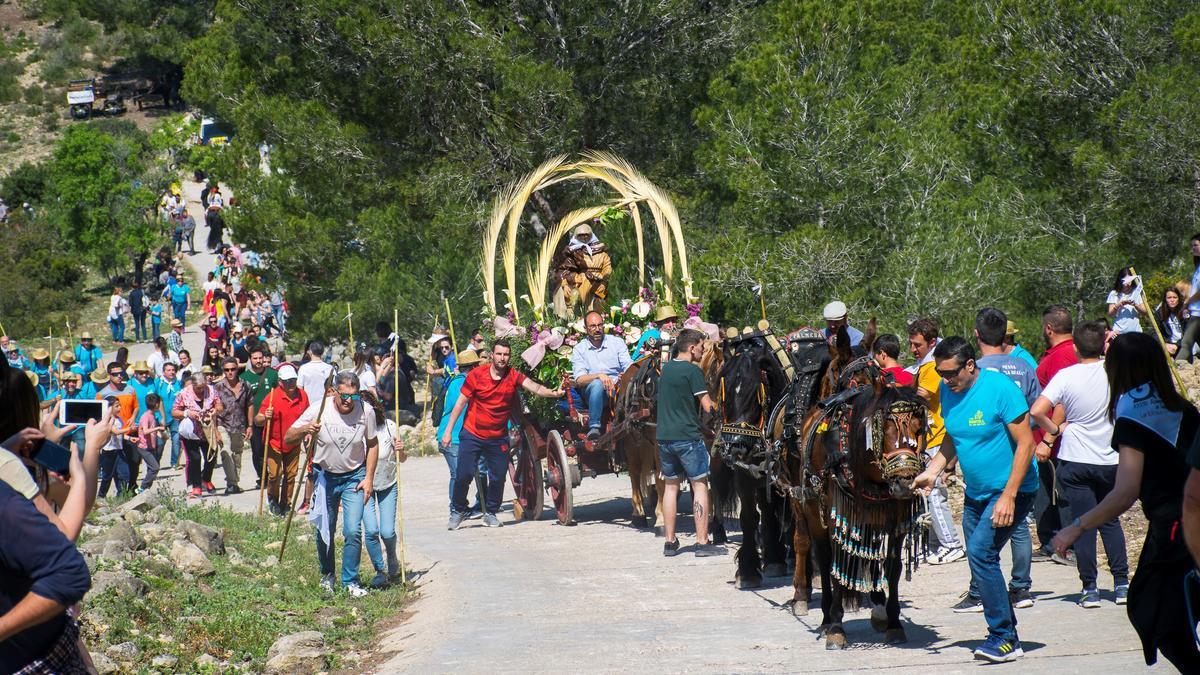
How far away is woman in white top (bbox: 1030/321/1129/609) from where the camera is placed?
9047 millimetres

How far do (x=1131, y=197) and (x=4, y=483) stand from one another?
16.8m

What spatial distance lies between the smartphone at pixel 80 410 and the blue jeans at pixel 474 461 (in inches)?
285

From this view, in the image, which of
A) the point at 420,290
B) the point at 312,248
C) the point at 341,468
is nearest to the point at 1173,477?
the point at 341,468

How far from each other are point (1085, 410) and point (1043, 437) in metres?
1.31

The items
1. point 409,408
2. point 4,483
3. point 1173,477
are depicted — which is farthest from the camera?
point 409,408

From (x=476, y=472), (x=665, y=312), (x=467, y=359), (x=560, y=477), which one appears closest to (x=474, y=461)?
(x=476, y=472)

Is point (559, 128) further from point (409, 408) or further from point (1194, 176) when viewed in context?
point (1194, 176)

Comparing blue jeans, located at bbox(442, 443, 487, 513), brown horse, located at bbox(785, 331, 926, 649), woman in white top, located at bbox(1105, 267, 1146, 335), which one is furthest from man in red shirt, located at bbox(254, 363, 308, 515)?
woman in white top, located at bbox(1105, 267, 1146, 335)

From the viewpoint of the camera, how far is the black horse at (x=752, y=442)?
35.1ft

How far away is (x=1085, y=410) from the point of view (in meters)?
9.10

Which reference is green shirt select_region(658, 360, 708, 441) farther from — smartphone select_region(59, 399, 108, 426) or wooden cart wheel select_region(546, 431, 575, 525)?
smartphone select_region(59, 399, 108, 426)

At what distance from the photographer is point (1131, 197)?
60.9 ft

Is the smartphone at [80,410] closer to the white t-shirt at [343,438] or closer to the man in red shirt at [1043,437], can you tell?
the white t-shirt at [343,438]

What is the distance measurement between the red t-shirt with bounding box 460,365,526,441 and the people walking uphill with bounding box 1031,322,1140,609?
21.0 ft
